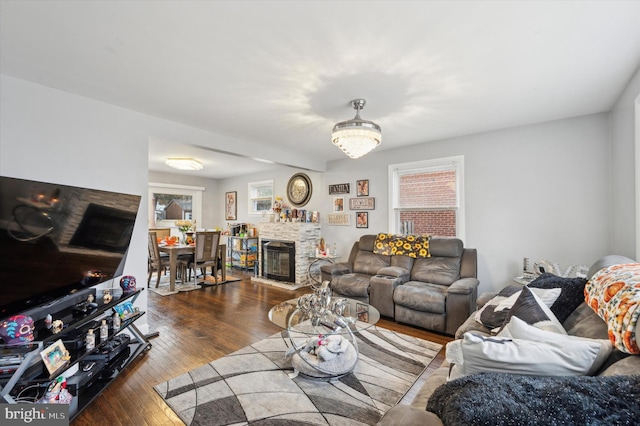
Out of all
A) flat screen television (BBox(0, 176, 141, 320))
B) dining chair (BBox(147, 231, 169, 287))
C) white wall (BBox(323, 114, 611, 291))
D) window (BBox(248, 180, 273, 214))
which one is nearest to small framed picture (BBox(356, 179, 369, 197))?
white wall (BBox(323, 114, 611, 291))

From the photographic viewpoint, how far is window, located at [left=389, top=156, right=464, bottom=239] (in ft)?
13.7

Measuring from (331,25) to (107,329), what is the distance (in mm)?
2888

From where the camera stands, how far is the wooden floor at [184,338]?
1.93 meters

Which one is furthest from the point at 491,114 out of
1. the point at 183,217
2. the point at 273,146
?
the point at 183,217

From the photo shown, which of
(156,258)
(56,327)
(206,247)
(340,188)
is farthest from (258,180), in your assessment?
(56,327)

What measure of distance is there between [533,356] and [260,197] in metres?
6.72

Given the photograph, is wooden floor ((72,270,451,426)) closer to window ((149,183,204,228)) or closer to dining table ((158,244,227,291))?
dining table ((158,244,227,291))

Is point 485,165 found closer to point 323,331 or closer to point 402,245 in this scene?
point 402,245

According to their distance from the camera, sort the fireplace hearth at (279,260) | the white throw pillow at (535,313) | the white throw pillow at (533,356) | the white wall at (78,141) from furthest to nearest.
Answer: the fireplace hearth at (279,260), the white wall at (78,141), the white throw pillow at (535,313), the white throw pillow at (533,356)

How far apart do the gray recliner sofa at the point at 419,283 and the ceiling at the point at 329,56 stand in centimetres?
187

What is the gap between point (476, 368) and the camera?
1.08 meters

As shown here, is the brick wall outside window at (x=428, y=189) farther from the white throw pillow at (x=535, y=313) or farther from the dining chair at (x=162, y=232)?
the dining chair at (x=162, y=232)

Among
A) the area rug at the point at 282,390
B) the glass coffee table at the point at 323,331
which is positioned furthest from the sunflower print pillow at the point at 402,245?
the glass coffee table at the point at 323,331

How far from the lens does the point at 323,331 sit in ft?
7.45
